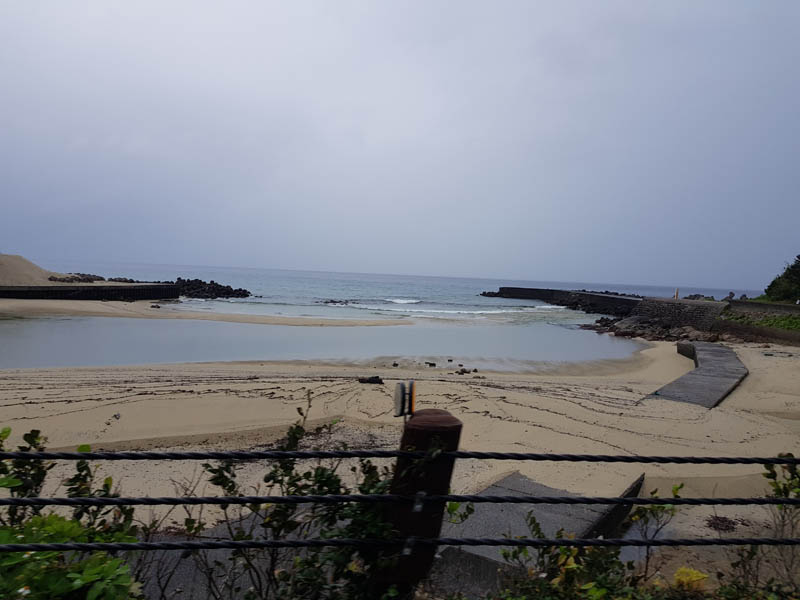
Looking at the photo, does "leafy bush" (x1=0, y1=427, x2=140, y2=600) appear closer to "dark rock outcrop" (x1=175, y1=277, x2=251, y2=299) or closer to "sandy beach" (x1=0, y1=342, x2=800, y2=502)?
"sandy beach" (x1=0, y1=342, x2=800, y2=502)

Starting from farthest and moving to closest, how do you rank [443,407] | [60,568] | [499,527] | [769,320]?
[769,320] < [443,407] < [499,527] < [60,568]

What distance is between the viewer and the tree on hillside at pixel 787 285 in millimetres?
25641

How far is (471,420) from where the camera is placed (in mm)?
7496

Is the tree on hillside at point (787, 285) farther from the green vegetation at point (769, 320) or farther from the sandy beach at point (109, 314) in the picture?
the sandy beach at point (109, 314)

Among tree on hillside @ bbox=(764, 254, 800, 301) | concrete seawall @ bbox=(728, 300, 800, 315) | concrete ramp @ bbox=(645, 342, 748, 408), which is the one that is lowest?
concrete ramp @ bbox=(645, 342, 748, 408)

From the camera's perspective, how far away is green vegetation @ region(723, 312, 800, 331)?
19381 mm

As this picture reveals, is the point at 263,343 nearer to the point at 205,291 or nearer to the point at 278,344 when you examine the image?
the point at 278,344

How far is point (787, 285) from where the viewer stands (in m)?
26.2

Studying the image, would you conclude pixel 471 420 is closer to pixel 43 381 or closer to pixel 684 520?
pixel 684 520

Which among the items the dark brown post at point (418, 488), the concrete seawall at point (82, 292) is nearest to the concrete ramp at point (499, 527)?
the dark brown post at point (418, 488)

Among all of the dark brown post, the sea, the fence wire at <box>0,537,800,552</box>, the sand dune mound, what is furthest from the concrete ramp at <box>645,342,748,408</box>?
the sand dune mound

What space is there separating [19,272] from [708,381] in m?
42.2

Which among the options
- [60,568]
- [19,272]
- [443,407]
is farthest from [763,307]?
[19,272]

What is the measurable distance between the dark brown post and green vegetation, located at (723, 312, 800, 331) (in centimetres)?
2213
